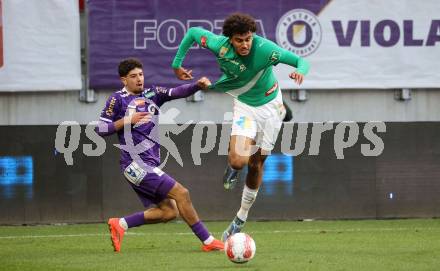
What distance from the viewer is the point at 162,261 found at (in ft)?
30.8

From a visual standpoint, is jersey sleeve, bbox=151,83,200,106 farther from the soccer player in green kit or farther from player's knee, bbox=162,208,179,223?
player's knee, bbox=162,208,179,223

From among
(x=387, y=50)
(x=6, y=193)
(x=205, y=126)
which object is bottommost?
(x=6, y=193)

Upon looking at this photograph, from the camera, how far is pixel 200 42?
1079 cm

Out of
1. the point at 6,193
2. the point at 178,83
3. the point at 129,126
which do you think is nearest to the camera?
the point at 129,126

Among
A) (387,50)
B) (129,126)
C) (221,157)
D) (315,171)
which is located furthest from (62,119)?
(129,126)

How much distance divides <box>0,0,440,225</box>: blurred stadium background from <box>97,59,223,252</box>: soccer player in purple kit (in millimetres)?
4889

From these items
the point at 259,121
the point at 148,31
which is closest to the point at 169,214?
the point at 259,121

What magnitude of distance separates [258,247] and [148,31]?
634 centimetres

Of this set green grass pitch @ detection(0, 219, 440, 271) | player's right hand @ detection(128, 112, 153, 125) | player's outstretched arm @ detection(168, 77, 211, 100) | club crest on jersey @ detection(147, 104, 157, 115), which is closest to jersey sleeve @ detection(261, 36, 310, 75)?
player's outstretched arm @ detection(168, 77, 211, 100)

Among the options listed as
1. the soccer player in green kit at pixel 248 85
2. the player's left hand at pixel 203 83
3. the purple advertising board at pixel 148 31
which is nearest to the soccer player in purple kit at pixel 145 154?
the player's left hand at pixel 203 83

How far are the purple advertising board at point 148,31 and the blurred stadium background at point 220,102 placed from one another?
0.6 inches

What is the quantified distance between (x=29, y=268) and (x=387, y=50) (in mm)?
9148

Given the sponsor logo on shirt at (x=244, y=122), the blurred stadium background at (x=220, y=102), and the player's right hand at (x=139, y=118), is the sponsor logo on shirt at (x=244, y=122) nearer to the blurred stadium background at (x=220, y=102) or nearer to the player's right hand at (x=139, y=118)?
the player's right hand at (x=139, y=118)

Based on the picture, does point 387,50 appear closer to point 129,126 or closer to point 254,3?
point 254,3
